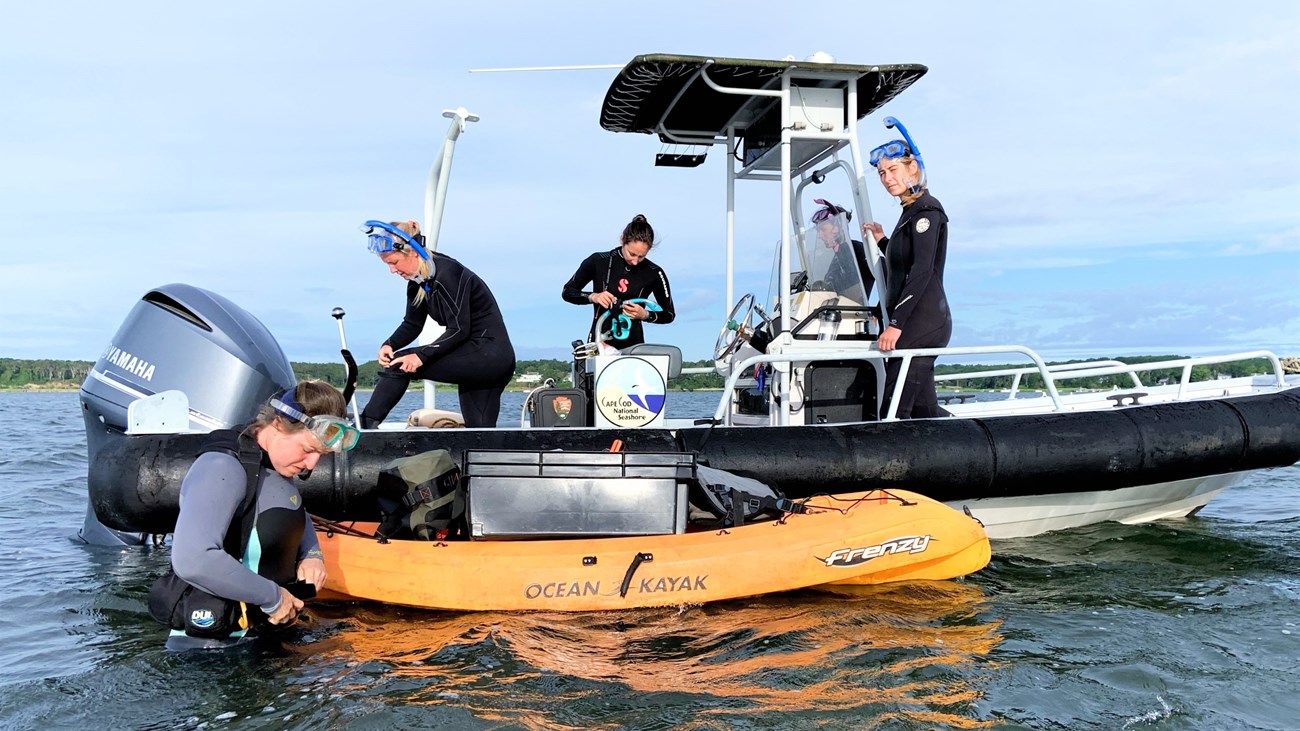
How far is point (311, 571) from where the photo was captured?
3600mm

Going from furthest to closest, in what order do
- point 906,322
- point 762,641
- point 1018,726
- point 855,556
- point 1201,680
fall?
point 906,322 → point 855,556 → point 762,641 → point 1201,680 → point 1018,726

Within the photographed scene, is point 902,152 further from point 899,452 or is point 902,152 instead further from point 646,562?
point 646,562

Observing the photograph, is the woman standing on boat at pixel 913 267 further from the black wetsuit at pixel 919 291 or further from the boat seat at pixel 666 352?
the boat seat at pixel 666 352

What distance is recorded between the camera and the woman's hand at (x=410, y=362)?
17.2 feet

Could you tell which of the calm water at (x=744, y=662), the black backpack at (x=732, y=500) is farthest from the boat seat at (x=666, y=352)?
the calm water at (x=744, y=662)

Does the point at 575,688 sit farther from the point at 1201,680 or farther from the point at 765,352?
the point at 765,352

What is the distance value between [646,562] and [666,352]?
1742 mm

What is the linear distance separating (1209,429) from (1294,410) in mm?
633

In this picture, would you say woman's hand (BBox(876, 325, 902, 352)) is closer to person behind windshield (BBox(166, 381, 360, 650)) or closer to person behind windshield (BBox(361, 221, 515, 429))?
person behind windshield (BBox(361, 221, 515, 429))

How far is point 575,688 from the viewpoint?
3.26 metres

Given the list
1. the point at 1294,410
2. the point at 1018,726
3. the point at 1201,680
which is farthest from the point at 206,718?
the point at 1294,410

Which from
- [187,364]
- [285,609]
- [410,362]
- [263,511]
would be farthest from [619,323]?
[285,609]

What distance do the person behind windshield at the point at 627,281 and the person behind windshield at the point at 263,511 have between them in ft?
9.53

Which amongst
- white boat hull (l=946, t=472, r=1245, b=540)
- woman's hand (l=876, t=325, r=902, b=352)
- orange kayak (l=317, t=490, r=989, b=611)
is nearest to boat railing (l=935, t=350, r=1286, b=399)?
white boat hull (l=946, t=472, r=1245, b=540)
